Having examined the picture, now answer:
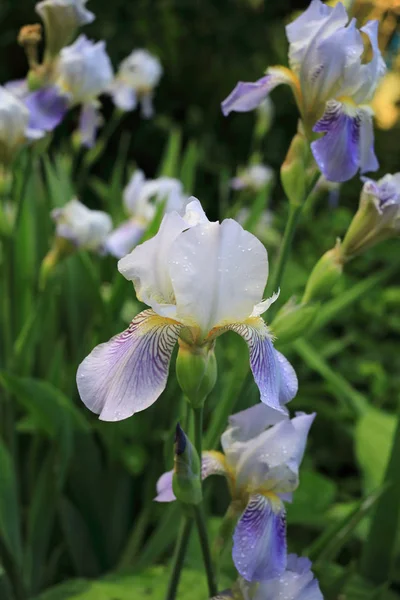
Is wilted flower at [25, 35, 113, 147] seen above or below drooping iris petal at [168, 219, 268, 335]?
below

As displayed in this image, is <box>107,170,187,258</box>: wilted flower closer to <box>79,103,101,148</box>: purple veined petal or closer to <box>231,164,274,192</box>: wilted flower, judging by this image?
<box>79,103,101,148</box>: purple veined petal

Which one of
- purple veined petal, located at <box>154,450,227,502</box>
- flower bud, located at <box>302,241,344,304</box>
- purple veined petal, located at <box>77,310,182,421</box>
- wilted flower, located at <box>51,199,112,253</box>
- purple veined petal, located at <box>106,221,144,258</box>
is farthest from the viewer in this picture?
purple veined petal, located at <box>106,221,144,258</box>

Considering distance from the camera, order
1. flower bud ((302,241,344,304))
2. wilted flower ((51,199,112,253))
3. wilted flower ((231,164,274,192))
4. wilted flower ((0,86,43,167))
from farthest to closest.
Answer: wilted flower ((231,164,274,192)), wilted flower ((51,199,112,253)), wilted flower ((0,86,43,167)), flower bud ((302,241,344,304))

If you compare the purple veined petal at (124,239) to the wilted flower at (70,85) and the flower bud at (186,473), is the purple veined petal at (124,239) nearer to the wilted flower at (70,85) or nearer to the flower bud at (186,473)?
the wilted flower at (70,85)

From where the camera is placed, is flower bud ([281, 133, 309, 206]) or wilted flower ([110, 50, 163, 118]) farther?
wilted flower ([110, 50, 163, 118])

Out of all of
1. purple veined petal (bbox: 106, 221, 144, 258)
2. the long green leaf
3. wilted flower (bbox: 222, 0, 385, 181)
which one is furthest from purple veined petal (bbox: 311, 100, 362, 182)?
purple veined petal (bbox: 106, 221, 144, 258)

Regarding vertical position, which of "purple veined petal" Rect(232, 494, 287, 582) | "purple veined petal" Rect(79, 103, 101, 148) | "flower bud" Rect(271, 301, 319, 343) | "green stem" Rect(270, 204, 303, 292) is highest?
"green stem" Rect(270, 204, 303, 292)

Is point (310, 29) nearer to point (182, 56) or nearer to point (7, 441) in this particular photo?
point (7, 441)

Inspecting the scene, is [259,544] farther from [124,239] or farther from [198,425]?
[124,239]
